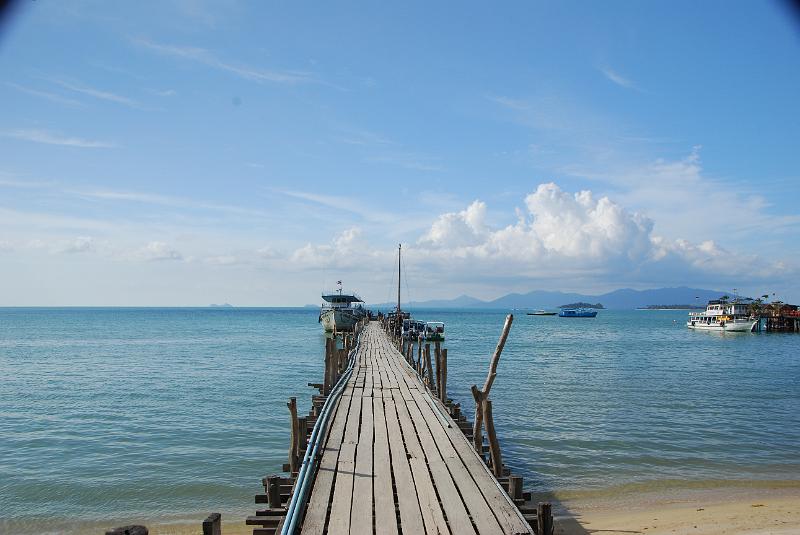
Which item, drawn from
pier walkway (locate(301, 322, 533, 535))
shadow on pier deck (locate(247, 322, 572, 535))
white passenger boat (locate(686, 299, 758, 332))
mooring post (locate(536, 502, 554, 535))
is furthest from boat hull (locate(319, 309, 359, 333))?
white passenger boat (locate(686, 299, 758, 332))

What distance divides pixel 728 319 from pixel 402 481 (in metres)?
88.6

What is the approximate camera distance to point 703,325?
297 ft

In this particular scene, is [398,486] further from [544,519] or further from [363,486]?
[544,519]

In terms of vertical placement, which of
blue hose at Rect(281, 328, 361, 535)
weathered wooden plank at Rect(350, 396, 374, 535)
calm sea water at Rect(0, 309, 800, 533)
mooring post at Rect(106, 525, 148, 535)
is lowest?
calm sea water at Rect(0, 309, 800, 533)

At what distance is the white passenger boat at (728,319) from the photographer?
265ft

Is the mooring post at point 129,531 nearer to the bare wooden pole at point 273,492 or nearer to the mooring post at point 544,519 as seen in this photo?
the bare wooden pole at point 273,492

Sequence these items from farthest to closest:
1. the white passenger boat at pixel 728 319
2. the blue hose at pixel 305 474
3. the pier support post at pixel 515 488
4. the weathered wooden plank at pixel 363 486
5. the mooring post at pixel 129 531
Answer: the white passenger boat at pixel 728 319, the pier support post at pixel 515 488, the weathered wooden plank at pixel 363 486, the blue hose at pixel 305 474, the mooring post at pixel 129 531

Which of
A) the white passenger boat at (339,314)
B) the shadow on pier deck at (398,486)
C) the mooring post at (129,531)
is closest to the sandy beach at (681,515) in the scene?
Answer: the shadow on pier deck at (398,486)

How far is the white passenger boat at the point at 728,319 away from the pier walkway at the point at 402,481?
271ft

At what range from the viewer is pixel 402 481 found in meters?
8.28

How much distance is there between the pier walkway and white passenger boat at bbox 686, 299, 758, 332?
8260cm

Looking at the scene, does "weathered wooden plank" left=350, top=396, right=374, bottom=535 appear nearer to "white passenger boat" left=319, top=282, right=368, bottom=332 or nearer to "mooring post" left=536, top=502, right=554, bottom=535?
"mooring post" left=536, top=502, right=554, bottom=535

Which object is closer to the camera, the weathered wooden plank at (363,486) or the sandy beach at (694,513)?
the weathered wooden plank at (363,486)

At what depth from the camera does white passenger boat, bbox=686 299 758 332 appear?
8062cm
